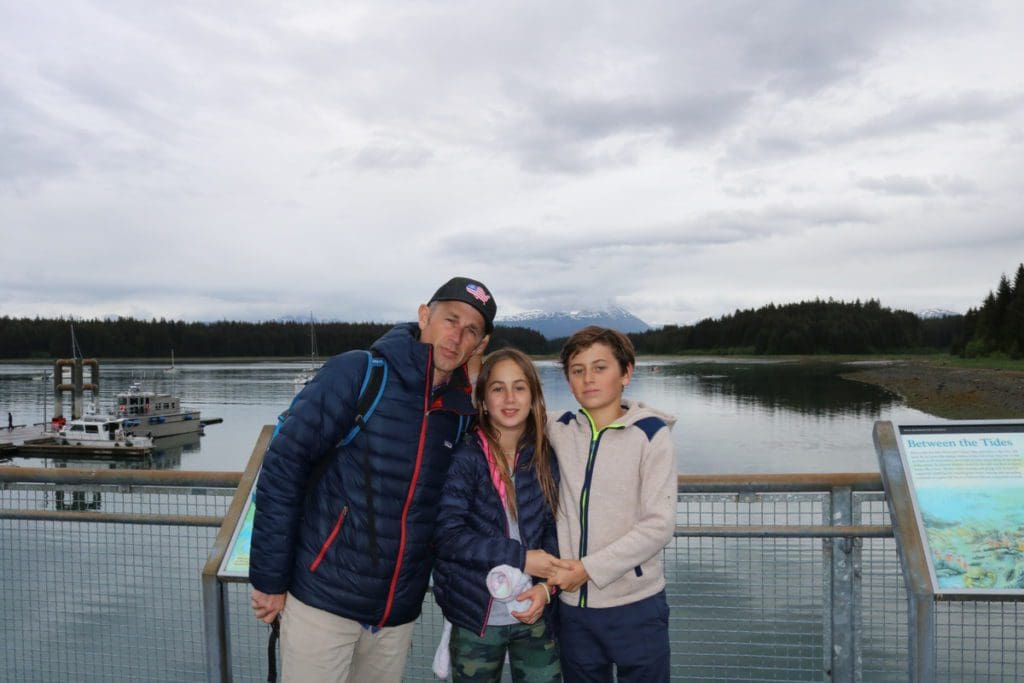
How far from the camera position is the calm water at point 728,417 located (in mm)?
25391

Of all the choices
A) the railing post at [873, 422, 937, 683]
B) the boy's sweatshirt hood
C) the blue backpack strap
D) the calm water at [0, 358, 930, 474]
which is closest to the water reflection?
the calm water at [0, 358, 930, 474]

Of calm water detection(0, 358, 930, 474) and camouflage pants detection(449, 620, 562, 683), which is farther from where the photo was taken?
calm water detection(0, 358, 930, 474)

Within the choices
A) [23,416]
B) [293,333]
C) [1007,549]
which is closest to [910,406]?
[1007,549]

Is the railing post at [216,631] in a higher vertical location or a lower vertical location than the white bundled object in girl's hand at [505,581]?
lower

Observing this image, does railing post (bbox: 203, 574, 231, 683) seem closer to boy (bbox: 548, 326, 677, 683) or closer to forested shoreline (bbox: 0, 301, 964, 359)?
boy (bbox: 548, 326, 677, 683)

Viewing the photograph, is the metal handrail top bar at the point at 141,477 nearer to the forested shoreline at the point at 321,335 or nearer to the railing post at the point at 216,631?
the railing post at the point at 216,631

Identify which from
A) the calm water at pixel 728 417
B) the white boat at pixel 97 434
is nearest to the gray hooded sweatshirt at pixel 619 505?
the calm water at pixel 728 417

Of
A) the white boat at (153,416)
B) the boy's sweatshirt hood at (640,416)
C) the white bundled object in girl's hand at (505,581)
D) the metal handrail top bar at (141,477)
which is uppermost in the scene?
the boy's sweatshirt hood at (640,416)

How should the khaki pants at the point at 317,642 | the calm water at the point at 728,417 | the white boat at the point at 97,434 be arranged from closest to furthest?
the khaki pants at the point at 317,642 < the calm water at the point at 728,417 < the white boat at the point at 97,434

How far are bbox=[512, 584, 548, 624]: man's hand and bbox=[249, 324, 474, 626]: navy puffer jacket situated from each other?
40cm

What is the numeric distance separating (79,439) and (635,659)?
39863 millimetres

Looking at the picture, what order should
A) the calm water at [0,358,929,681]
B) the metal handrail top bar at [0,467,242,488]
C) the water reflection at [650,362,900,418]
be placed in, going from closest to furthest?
1. the metal handrail top bar at [0,467,242,488]
2. the calm water at [0,358,929,681]
3. the water reflection at [650,362,900,418]

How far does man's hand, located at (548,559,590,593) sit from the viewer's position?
8.05 ft

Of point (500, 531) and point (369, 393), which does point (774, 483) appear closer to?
point (500, 531)
